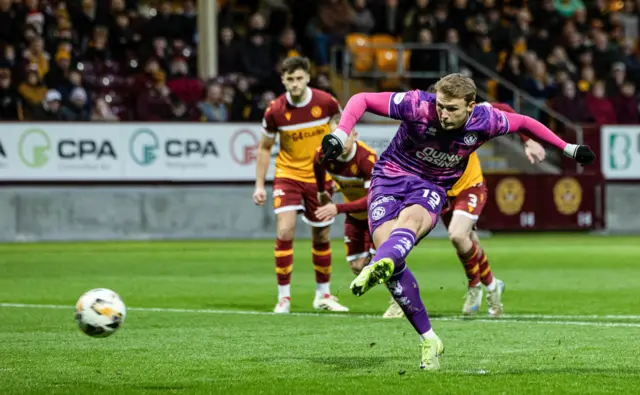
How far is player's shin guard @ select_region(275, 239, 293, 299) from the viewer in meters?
12.5

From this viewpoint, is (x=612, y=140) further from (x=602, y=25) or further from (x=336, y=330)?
(x=336, y=330)

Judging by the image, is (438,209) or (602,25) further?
(602,25)

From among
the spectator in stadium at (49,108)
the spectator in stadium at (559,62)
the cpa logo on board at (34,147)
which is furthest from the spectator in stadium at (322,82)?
the spectator in stadium at (559,62)

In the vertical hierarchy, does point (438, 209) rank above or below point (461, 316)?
above

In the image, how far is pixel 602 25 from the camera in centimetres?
3156

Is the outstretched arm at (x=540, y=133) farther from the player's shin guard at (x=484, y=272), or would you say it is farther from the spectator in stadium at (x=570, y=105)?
the spectator in stadium at (x=570, y=105)

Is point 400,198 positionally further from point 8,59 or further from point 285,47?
point 285,47

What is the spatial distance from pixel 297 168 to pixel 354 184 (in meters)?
0.71

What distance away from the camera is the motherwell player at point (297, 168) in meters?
12.7

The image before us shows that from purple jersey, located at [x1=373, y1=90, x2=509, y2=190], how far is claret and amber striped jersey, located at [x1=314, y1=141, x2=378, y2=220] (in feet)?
11.2

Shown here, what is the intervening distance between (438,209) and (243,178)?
1731 centimetres

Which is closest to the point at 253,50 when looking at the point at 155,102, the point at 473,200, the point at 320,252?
the point at 155,102

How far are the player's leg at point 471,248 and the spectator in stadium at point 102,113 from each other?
544 inches

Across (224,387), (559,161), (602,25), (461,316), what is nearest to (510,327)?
(461,316)
